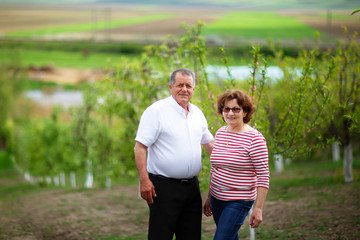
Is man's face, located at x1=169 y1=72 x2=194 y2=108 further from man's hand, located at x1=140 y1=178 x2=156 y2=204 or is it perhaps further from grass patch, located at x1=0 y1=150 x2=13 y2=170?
grass patch, located at x1=0 y1=150 x2=13 y2=170

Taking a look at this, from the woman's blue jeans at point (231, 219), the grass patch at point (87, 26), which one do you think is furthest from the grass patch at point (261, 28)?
the woman's blue jeans at point (231, 219)

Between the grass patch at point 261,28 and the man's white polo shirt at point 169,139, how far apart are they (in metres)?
78.2

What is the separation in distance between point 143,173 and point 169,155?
14.3 inches

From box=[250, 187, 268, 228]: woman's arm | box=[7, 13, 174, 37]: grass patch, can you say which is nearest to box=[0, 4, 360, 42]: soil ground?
box=[7, 13, 174, 37]: grass patch

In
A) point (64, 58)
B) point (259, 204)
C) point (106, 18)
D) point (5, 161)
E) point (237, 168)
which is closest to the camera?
point (259, 204)

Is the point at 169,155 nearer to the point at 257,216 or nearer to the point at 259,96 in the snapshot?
the point at 257,216

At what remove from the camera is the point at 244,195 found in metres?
4.36

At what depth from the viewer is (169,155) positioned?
4.54 m

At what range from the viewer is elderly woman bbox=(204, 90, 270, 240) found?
421 cm

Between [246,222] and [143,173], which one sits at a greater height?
[143,173]

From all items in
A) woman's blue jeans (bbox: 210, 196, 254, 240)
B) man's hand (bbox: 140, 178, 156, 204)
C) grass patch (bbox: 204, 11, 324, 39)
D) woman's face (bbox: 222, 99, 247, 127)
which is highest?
grass patch (bbox: 204, 11, 324, 39)

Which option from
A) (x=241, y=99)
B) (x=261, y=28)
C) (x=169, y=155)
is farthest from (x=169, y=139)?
(x=261, y=28)

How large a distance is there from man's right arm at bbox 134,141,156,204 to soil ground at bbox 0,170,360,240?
3.78 metres

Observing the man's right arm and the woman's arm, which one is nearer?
the woman's arm
